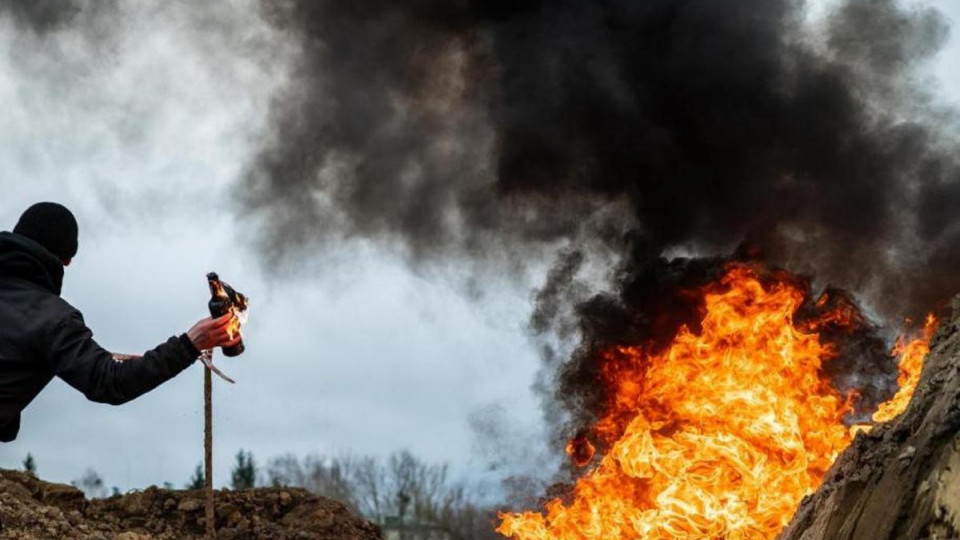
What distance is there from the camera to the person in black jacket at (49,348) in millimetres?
4738

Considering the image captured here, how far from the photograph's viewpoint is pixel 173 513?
40.4 ft

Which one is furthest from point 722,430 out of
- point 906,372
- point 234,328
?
point 234,328

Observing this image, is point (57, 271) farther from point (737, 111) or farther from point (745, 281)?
point (737, 111)

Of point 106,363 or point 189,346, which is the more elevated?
point 189,346

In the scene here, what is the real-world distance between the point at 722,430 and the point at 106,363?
683 centimetres

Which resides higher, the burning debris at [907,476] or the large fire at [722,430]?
the large fire at [722,430]

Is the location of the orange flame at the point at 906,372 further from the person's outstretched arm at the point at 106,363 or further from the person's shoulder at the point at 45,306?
the person's shoulder at the point at 45,306

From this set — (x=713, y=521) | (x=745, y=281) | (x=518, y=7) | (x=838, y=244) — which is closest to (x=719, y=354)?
(x=745, y=281)

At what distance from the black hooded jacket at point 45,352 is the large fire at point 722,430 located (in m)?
5.96

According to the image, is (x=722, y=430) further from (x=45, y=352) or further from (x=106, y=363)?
(x=45, y=352)

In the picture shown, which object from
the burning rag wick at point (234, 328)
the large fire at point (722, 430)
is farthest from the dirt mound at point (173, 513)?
the burning rag wick at point (234, 328)

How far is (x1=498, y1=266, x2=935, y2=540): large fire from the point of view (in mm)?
9656

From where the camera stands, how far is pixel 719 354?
1109cm

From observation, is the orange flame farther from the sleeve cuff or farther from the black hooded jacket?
the black hooded jacket
